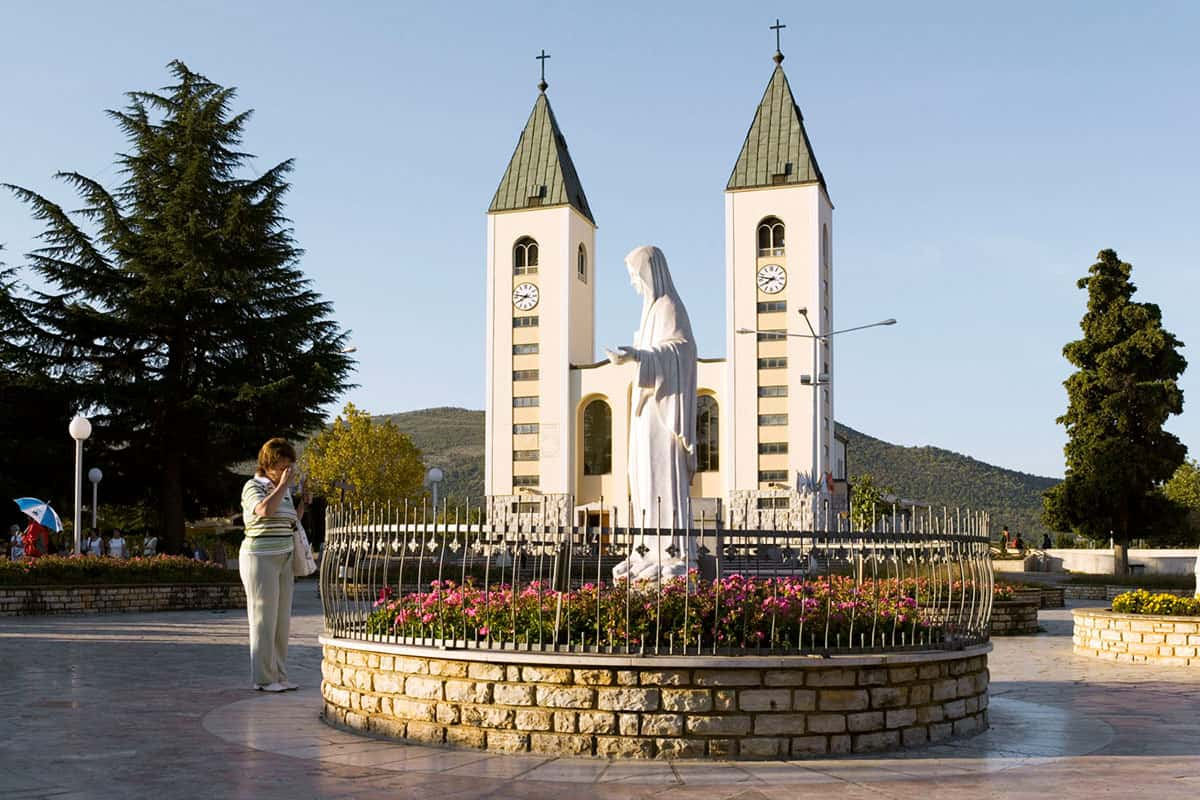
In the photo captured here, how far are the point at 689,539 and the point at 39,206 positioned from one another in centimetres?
3674

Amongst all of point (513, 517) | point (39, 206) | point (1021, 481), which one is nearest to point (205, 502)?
point (39, 206)

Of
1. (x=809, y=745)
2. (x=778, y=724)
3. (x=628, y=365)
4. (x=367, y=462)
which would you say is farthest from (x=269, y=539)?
(x=628, y=365)

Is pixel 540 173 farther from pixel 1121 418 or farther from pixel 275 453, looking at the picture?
pixel 275 453

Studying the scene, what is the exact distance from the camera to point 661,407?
12.1 meters

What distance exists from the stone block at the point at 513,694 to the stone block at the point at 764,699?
1391 millimetres

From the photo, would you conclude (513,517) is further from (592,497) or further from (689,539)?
(592,497)

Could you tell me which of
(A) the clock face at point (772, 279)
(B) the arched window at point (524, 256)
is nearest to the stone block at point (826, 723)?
(A) the clock face at point (772, 279)

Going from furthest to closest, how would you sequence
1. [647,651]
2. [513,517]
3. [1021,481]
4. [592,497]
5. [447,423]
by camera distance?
1. [447,423]
2. [1021,481]
3. [592,497]
4. [513,517]
5. [647,651]

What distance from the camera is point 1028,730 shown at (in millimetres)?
9227

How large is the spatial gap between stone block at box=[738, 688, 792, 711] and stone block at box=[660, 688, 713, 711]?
23cm

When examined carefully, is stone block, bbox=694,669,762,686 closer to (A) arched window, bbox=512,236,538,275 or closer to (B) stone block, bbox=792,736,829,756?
(B) stone block, bbox=792,736,829,756

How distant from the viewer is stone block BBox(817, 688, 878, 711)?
8.00m

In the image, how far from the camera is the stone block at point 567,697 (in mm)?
7902

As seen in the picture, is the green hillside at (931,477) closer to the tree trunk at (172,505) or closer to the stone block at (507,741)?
the tree trunk at (172,505)
